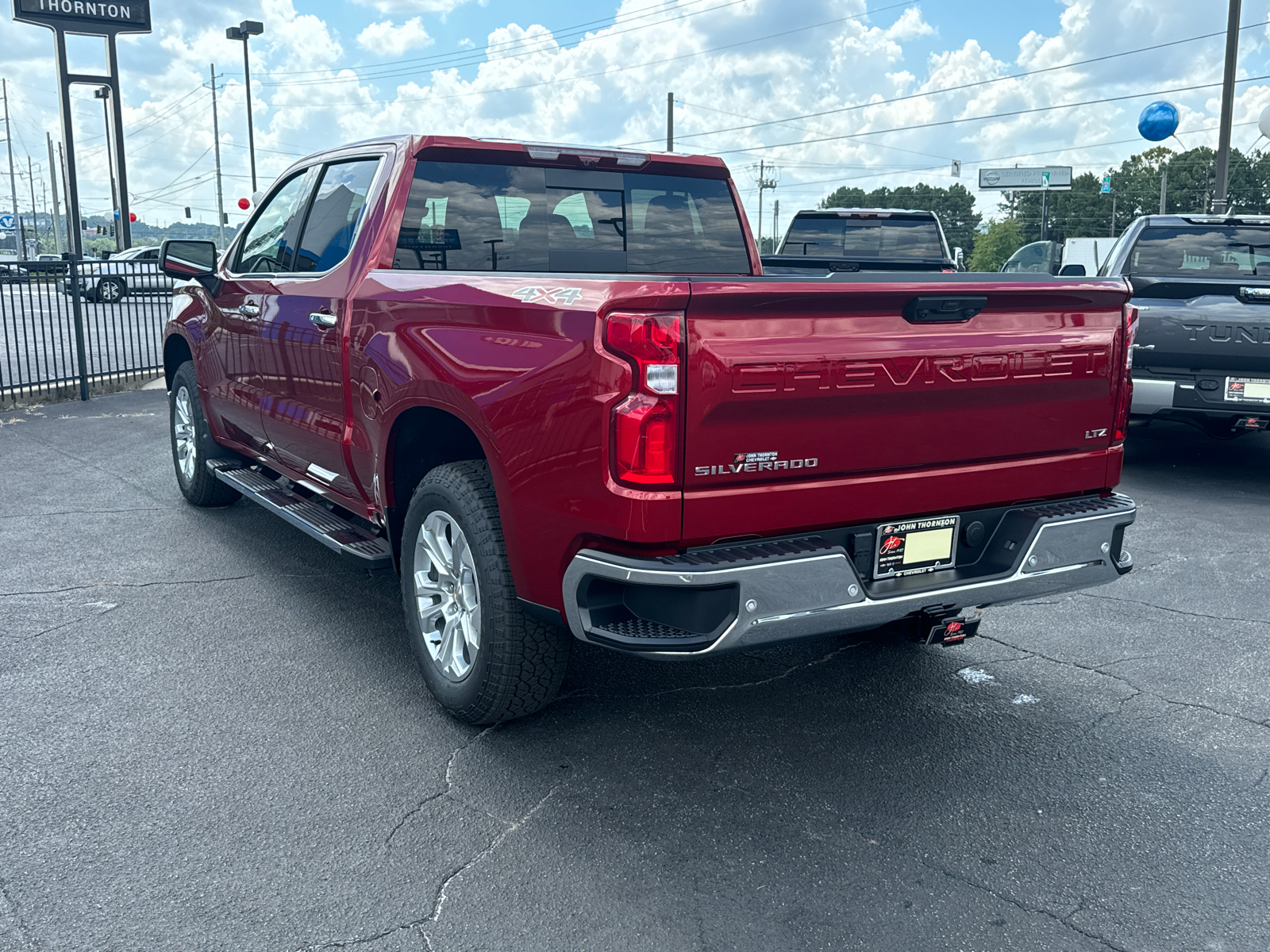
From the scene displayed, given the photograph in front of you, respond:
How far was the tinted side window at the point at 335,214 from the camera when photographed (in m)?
4.52

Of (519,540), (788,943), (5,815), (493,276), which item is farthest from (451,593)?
(788,943)

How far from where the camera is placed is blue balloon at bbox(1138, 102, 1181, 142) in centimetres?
1959

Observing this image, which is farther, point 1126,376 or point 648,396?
point 1126,376

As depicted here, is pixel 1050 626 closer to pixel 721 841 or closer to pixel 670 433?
pixel 721 841

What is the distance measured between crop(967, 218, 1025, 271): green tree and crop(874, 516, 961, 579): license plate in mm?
121218

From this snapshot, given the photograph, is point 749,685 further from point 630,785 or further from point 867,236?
point 867,236

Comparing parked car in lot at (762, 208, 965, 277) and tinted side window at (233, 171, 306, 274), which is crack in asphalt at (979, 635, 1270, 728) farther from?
parked car in lot at (762, 208, 965, 277)

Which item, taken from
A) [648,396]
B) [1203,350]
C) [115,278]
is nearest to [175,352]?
[648,396]

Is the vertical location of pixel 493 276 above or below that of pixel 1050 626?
above

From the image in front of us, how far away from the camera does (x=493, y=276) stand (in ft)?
11.2

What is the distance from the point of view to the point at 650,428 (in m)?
2.81

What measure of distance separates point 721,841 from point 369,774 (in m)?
1.14

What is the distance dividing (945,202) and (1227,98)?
399ft

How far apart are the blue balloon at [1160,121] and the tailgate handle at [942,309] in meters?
19.0
